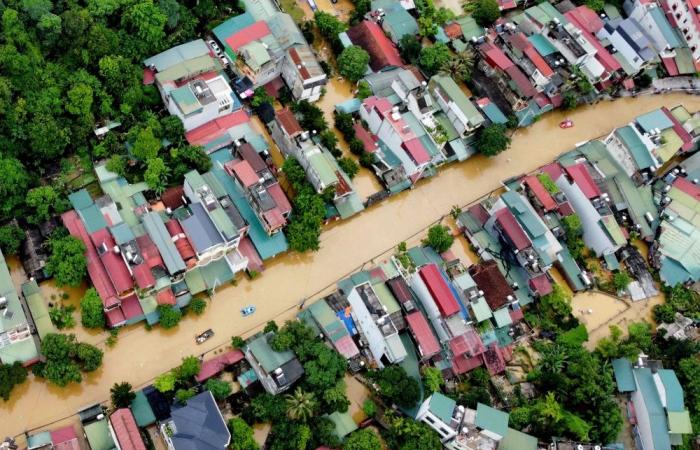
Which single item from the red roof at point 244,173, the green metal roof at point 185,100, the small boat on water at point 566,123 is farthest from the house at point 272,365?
the small boat on water at point 566,123

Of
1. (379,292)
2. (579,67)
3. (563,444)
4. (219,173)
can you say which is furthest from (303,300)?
(579,67)

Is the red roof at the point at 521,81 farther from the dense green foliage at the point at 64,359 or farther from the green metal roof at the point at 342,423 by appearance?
the dense green foliage at the point at 64,359

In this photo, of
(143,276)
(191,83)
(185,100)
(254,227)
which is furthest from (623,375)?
(191,83)

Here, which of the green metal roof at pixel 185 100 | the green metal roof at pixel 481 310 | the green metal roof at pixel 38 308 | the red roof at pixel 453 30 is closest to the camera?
the green metal roof at pixel 38 308

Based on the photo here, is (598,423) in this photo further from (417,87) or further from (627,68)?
(627,68)

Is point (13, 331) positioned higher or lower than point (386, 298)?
higher

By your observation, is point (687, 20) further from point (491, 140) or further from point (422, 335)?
point (422, 335)
